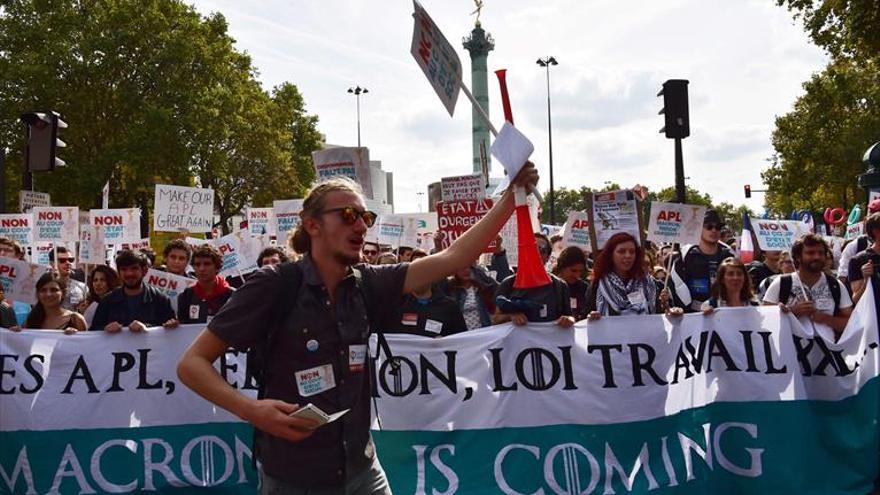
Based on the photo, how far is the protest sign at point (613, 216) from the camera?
677cm

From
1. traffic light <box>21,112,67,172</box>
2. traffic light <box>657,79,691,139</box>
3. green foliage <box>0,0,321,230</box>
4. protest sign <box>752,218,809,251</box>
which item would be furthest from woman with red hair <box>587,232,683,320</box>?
green foliage <box>0,0,321,230</box>

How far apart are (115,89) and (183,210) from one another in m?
21.0

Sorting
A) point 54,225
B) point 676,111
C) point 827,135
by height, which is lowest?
point 54,225

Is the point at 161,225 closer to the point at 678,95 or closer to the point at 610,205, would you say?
the point at 678,95

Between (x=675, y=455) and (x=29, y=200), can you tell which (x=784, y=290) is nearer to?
(x=675, y=455)

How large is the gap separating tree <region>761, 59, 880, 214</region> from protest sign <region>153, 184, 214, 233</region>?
2926 centimetres

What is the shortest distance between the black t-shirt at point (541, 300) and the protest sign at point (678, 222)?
2300 millimetres

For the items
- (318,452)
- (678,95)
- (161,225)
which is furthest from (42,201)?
(318,452)

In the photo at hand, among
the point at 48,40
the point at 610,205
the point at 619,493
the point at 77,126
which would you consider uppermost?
the point at 48,40

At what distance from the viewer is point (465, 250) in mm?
3150

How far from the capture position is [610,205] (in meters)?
6.82

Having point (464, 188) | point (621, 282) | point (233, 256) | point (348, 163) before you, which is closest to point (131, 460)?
A: point (621, 282)

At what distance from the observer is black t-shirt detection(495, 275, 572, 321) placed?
6.41 m

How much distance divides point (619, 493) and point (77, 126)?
3018 centimetres
